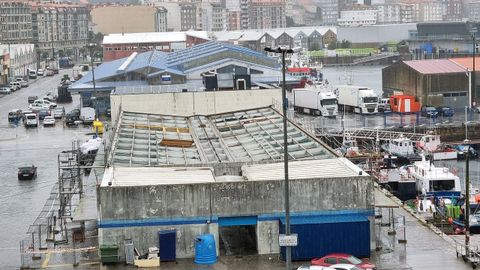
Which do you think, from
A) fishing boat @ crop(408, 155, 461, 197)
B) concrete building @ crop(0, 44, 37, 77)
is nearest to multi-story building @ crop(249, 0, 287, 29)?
concrete building @ crop(0, 44, 37, 77)

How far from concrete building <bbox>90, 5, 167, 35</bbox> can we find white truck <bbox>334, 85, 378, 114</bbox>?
184 feet

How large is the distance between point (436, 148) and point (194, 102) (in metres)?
7.16

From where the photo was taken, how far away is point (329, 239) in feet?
41.5

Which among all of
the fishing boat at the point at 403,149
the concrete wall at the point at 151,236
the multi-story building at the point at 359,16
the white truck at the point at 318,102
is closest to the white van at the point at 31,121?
the white truck at the point at 318,102

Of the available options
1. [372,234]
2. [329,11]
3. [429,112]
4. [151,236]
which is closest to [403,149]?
[429,112]

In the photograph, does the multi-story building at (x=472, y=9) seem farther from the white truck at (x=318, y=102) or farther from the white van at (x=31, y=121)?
the white van at (x=31, y=121)

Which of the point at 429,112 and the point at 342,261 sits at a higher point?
the point at 429,112

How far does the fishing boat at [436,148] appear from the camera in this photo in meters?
27.1

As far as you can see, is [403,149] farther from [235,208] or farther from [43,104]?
[43,104]

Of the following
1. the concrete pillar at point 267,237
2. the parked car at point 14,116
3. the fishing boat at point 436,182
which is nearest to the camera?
the concrete pillar at point 267,237

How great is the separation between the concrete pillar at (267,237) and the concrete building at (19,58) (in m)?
42.9

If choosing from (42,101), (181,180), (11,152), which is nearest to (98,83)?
(42,101)

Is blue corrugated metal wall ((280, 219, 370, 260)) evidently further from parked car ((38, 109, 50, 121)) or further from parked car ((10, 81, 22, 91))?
parked car ((10, 81, 22, 91))

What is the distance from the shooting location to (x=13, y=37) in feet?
247
